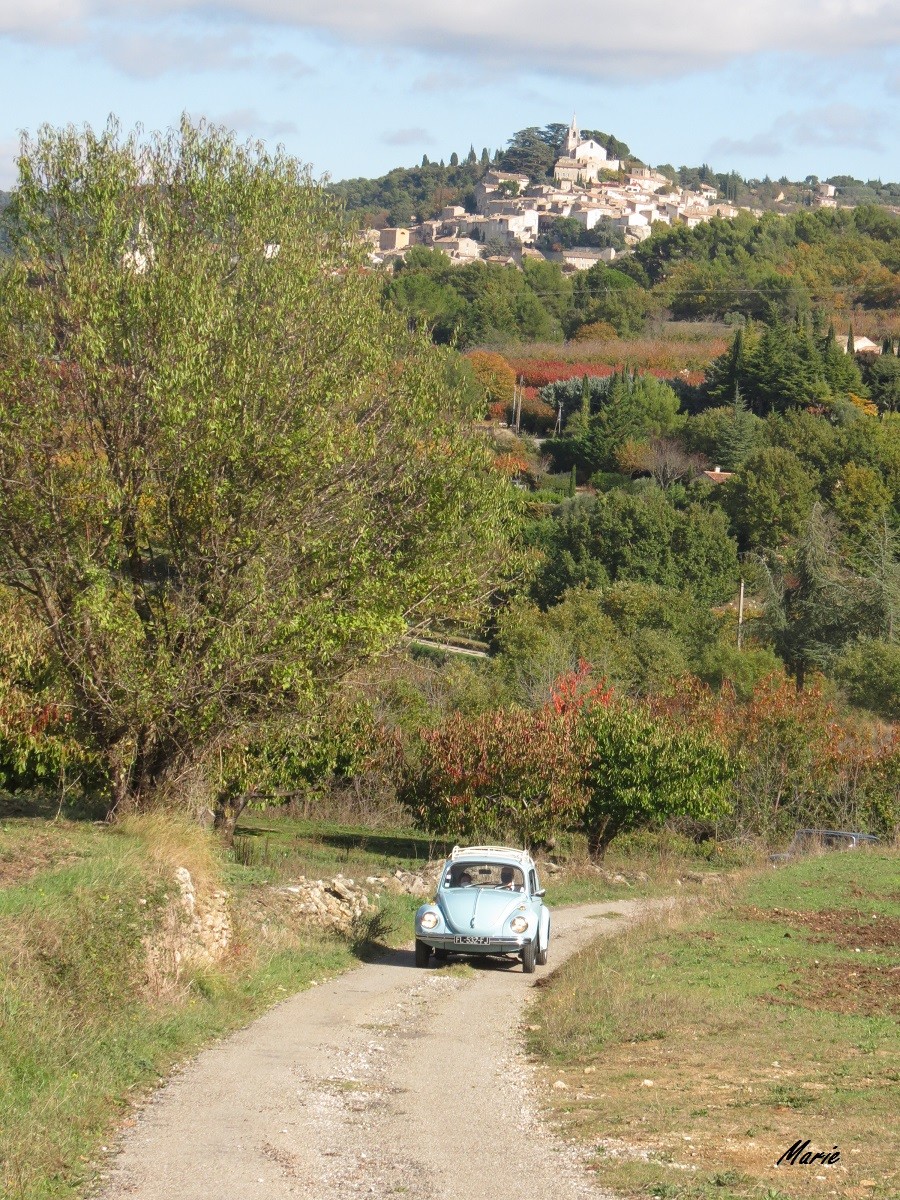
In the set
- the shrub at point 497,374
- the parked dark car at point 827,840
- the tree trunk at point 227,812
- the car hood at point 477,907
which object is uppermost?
the shrub at point 497,374

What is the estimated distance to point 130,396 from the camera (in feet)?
64.0

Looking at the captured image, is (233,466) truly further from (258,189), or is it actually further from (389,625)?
(258,189)

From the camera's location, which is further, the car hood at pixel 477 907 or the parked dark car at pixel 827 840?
the parked dark car at pixel 827 840

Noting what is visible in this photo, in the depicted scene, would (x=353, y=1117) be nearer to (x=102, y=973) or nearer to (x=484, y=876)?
(x=102, y=973)

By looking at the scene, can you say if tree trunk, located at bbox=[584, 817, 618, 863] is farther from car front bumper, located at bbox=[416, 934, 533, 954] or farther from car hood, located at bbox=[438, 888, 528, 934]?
car front bumper, located at bbox=[416, 934, 533, 954]

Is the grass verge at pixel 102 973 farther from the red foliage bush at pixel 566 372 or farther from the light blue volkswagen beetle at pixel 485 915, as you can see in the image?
the red foliage bush at pixel 566 372

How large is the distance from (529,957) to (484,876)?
1.37 metres

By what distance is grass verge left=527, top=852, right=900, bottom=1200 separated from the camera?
878 cm

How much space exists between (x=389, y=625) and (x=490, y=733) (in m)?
14.3

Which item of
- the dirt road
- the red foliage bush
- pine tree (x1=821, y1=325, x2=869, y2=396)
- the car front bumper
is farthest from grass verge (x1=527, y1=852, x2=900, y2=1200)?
the red foliage bush

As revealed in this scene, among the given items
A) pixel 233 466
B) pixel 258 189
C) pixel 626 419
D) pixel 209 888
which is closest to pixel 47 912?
pixel 209 888

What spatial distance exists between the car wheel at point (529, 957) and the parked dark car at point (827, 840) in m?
22.1

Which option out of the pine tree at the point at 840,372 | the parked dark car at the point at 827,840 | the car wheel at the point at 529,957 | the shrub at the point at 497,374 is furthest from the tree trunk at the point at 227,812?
the pine tree at the point at 840,372

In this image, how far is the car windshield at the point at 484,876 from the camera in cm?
1895
